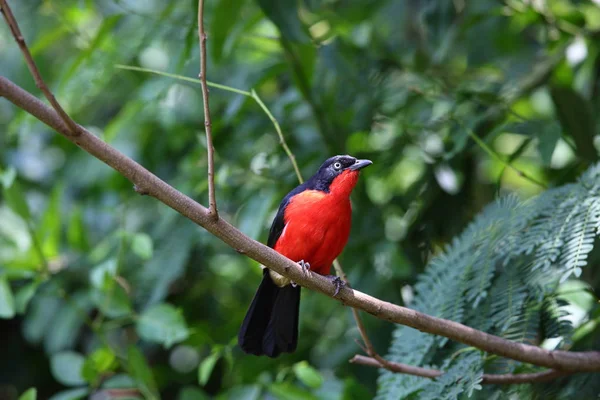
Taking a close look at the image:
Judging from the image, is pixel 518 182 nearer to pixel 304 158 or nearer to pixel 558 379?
pixel 304 158

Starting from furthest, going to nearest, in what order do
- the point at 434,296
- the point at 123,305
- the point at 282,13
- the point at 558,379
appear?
the point at 123,305, the point at 282,13, the point at 434,296, the point at 558,379

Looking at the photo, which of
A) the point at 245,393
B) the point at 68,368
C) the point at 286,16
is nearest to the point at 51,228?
the point at 68,368

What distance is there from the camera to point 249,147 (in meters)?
5.21

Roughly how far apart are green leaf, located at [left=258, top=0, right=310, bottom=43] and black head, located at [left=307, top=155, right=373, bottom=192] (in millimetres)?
677

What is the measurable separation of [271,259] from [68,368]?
7.60 ft

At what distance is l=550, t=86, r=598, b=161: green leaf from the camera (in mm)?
4258

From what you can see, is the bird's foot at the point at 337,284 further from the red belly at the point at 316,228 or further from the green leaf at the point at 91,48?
the green leaf at the point at 91,48

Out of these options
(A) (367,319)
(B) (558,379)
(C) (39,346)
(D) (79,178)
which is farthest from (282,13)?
(C) (39,346)

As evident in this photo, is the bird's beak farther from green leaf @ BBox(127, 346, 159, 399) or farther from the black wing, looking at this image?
green leaf @ BBox(127, 346, 159, 399)

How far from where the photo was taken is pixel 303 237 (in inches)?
148

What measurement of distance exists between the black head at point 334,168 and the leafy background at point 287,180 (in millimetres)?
488

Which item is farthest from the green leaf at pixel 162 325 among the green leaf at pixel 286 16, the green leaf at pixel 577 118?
the green leaf at pixel 577 118

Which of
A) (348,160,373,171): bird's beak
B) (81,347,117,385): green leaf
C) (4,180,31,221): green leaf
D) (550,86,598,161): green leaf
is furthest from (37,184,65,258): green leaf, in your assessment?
(550,86,598,161): green leaf

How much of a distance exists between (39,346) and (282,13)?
3467mm
